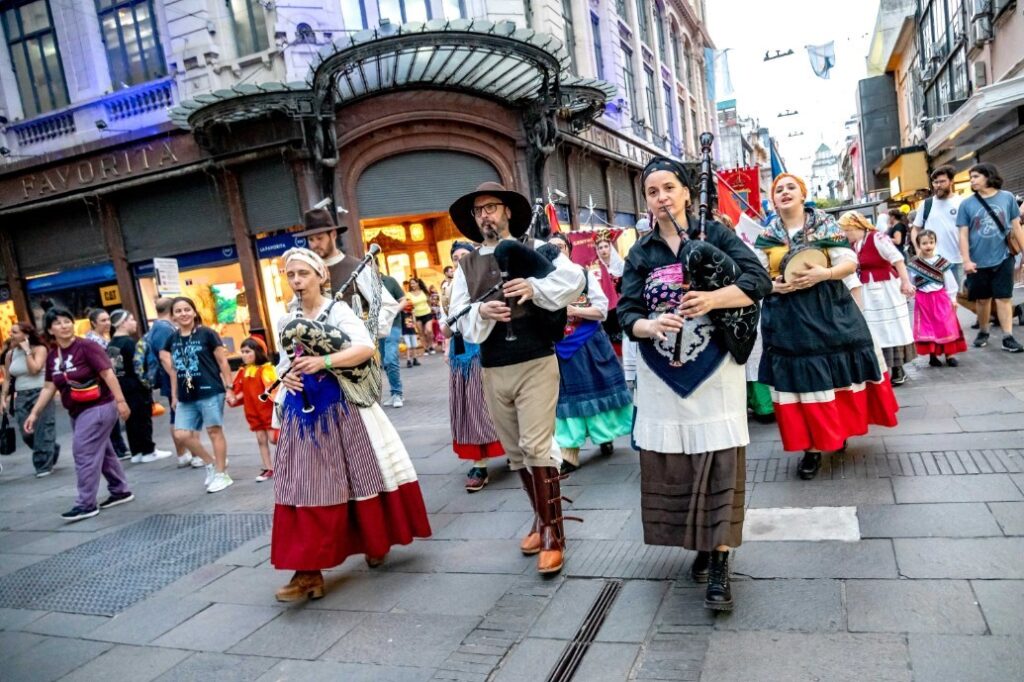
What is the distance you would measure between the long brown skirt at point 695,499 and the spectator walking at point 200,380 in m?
4.68

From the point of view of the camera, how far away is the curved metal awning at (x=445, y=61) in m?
12.2

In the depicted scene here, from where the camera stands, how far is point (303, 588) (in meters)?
3.61

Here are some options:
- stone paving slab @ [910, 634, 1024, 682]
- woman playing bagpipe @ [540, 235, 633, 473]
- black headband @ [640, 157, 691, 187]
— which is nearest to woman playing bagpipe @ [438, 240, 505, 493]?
woman playing bagpipe @ [540, 235, 633, 473]

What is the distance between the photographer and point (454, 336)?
5.23 metres

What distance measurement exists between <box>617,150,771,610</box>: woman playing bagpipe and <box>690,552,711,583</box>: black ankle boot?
135 mm

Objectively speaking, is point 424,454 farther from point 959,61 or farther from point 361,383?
point 959,61

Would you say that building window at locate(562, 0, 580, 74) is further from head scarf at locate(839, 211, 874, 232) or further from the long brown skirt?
the long brown skirt

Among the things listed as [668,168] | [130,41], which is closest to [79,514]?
[668,168]

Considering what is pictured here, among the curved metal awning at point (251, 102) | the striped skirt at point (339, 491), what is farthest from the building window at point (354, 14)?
the striped skirt at point (339, 491)

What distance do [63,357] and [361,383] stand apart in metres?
3.83

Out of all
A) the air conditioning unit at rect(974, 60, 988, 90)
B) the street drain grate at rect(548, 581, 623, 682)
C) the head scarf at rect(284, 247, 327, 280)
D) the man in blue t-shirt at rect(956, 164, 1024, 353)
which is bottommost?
the street drain grate at rect(548, 581, 623, 682)

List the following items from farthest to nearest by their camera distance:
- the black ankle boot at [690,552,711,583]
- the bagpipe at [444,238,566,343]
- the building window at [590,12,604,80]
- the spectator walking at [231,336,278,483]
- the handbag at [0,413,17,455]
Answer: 1. the building window at [590,12,604,80]
2. the handbag at [0,413,17,455]
3. the spectator walking at [231,336,278,483]
4. the bagpipe at [444,238,566,343]
5. the black ankle boot at [690,552,711,583]

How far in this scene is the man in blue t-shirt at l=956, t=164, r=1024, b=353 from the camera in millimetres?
7254

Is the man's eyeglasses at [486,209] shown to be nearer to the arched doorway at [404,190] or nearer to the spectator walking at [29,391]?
the spectator walking at [29,391]
